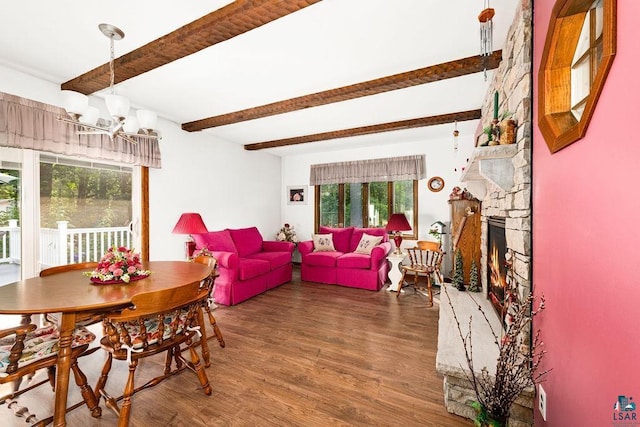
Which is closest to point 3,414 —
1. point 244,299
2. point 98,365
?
point 98,365

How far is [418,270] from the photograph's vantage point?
378 cm

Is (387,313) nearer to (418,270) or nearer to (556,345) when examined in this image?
(418,270)

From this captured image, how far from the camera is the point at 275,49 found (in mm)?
2180

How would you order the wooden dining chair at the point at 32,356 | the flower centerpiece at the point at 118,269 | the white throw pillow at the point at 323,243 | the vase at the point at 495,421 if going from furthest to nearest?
the white throw pillow at the point at 323,243
the flower centerpiece at the point at 118,269
the wooden dining chair at the point at 32,356
the vase at the point at 495,421

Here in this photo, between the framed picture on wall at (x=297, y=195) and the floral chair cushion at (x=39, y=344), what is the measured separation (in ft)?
15.2

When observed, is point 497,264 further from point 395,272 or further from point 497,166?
point 395,272

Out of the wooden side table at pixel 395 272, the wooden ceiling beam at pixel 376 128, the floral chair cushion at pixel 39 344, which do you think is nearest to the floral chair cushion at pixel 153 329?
the floral chair cushion at pixel 39 344

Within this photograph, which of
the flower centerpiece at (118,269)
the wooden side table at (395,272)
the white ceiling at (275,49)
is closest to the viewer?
the white ceiling at (275,49)

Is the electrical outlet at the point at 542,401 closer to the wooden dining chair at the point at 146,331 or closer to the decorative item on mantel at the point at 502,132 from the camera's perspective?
the decorative item on mantel at the point at 502,132

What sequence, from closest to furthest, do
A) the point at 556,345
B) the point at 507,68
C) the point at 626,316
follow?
the point at 626,316 → the point at 556,345 → the point at 507,68

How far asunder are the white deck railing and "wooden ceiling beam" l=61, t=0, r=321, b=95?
174 cm

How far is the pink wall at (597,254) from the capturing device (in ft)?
2.58

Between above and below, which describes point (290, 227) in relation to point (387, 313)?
above

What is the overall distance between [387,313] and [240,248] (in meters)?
2.62
